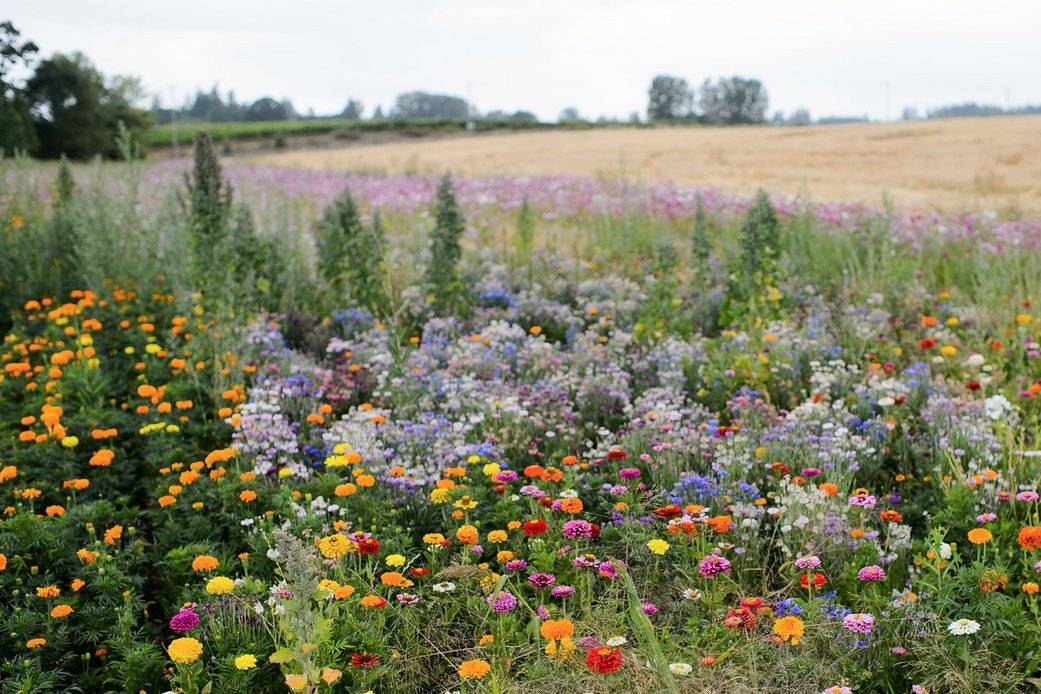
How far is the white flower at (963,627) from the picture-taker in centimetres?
282

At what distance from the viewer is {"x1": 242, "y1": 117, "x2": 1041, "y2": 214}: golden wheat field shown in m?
13.8

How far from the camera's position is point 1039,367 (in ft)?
18.7

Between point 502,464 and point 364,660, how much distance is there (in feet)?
5.32

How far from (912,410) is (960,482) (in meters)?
1.31

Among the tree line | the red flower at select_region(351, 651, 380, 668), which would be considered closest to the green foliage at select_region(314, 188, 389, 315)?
the red flower at select_region(351, 651, 380, 668)

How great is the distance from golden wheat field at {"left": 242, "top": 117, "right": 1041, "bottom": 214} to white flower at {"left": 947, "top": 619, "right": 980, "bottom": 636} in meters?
7.07

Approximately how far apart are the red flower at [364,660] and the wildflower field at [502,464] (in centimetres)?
11

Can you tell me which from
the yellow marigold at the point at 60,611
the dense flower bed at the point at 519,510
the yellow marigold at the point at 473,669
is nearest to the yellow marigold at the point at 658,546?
the dense flower bed at the point at 519,510

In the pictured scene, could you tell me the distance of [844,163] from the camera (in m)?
20.8

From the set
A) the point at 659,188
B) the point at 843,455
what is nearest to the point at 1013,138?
the point at 659,188

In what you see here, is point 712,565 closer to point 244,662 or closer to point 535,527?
point 535,527

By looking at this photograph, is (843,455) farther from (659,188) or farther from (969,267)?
(659,188)

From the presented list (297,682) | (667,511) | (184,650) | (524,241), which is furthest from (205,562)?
(524,241)

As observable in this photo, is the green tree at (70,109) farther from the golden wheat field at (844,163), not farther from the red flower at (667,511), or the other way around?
the red flower at (667,511)
